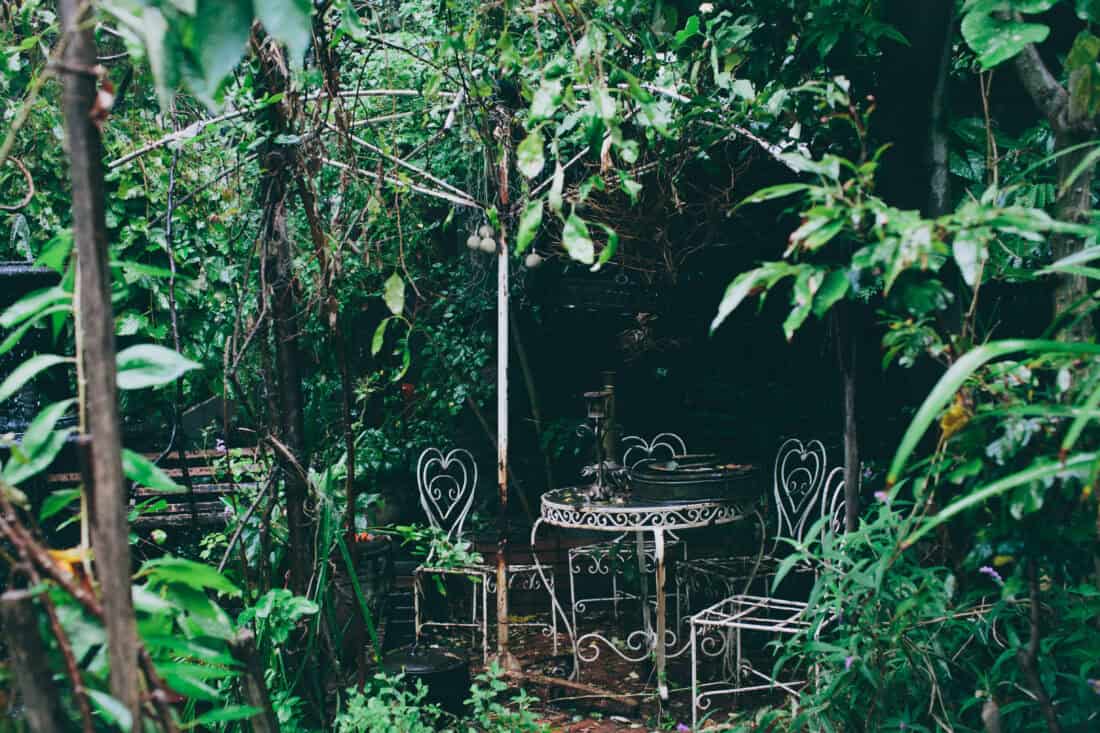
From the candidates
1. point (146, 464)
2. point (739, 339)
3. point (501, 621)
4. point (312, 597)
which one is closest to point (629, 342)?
point (739, 339)

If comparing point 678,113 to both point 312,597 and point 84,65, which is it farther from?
point 84,65

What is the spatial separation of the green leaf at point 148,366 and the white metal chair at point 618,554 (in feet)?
8.81

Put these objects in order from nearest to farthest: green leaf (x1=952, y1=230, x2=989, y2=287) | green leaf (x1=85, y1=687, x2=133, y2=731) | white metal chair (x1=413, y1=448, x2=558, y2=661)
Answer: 1. green leaf (x1=85, y1=687, x2=133, y2=731)
2. green leaf (x1=952, y1=230, x2=989, y2=287)
3. white metal chair (x1=413, y1=448, x2=558, y2=661)

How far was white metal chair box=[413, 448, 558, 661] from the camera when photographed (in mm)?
3309

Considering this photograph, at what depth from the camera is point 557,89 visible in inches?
54.5

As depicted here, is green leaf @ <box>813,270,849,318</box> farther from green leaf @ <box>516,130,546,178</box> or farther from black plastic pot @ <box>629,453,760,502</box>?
black plastic pot @ <box>629,453,760,502</box>

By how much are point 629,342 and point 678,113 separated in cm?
219

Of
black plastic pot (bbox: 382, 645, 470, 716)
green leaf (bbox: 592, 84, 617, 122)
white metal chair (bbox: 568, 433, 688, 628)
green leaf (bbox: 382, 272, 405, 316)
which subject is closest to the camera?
green leaf (bbox: 592, 84, 617, 122)

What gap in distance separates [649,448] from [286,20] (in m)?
3.45

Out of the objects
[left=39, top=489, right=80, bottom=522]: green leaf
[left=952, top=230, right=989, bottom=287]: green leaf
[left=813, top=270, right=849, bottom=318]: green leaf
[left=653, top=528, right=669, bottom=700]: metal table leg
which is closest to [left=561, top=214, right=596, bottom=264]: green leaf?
[left=813, top=270, right=849, bottom=318]: green leaf

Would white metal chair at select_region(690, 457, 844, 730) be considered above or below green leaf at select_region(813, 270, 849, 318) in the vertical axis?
below

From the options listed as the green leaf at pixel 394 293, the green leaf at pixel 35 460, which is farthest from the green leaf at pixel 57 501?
the green leaf at pixel 394 293

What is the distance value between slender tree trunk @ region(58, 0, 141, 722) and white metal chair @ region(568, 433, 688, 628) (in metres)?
2.73

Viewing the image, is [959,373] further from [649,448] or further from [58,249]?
[649,448]
